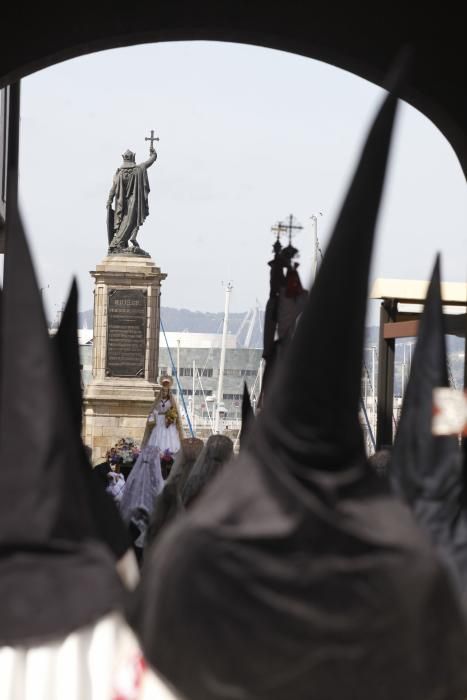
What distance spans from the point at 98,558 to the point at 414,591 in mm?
1032

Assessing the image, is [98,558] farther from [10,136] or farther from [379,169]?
[10,136]

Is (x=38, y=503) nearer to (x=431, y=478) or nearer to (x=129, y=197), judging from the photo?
(x=431, y=478)

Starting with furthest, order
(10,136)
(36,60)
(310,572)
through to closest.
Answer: (10,136) → (36,60) → (310,572)

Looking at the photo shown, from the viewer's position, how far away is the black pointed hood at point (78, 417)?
4984 mm

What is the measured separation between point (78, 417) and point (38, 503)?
169 cm

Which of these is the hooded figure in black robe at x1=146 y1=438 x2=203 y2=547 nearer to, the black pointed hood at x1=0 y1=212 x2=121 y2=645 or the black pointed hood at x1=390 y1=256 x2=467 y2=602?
the black pointed hood at x1=390 y1=256 x2=467 y2=602

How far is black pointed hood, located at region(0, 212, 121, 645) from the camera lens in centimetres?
389

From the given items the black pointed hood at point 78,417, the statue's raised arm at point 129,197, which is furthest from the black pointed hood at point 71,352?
the statue's raised arm at point 129,197

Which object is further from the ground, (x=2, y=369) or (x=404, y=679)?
(x=2, y=369)

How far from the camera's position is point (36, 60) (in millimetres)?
9484

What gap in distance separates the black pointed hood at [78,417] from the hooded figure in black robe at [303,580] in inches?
49.3

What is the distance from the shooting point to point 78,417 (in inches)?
219

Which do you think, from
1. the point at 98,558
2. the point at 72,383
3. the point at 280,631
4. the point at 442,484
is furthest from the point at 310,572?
the point at 72,383

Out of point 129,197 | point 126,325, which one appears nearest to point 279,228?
point 126,325
